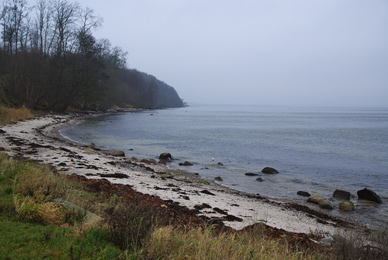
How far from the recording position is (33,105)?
41.7 metres

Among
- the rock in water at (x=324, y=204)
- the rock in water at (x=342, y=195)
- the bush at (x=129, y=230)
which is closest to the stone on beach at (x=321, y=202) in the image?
the rock in water at (x=324, y=204)

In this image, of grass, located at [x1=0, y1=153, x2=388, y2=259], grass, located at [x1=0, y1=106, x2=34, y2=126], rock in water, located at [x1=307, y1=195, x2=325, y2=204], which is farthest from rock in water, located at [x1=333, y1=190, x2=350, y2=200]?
grass, located at [x1=0, y1=106, x2=34, y2=126]

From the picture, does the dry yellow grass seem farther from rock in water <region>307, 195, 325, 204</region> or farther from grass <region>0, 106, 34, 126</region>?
grass <region>0, 106, 34, 126</region>

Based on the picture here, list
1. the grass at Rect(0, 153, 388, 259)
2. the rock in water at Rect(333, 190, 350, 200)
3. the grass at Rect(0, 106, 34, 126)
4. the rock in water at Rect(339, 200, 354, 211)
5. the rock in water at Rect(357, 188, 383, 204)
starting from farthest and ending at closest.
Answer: the grass at Rect(0, 106, 34, 126) < the rock in water at Rect(333, 190, 350, 200) < the rock in water at Rect(357, 188, 383, 204) < the rock in water at Rect(339, 200, 354, 211) < the grass at Rect(0, 153, 388, 259)

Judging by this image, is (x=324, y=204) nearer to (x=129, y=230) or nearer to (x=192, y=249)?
(x=192, y=249)

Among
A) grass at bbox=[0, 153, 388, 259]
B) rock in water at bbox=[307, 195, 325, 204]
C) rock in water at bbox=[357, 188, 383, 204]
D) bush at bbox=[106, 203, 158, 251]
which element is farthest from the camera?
rock in water at bbox=[357, 188, 383, 204]

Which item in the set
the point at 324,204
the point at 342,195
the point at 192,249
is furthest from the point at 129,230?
the point at 342,195

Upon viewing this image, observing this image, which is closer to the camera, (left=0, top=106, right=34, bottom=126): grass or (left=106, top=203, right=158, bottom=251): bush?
(left=106, top=203, right=158, bottom=251): bush

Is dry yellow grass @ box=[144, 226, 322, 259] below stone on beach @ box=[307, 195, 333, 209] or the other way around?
the other way around

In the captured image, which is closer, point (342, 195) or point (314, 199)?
point (314, 199)

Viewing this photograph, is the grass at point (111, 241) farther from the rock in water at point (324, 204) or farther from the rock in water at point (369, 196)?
the rock in water at point (369, 196)

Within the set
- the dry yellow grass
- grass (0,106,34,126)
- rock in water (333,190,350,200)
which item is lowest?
rock in water (333,190,350,200)

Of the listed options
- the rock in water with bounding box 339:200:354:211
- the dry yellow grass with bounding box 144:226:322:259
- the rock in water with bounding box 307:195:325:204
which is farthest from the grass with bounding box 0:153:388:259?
the rock in water with bounding box 307:195:325:204

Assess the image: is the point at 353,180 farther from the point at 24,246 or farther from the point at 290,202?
the point at 24,246
